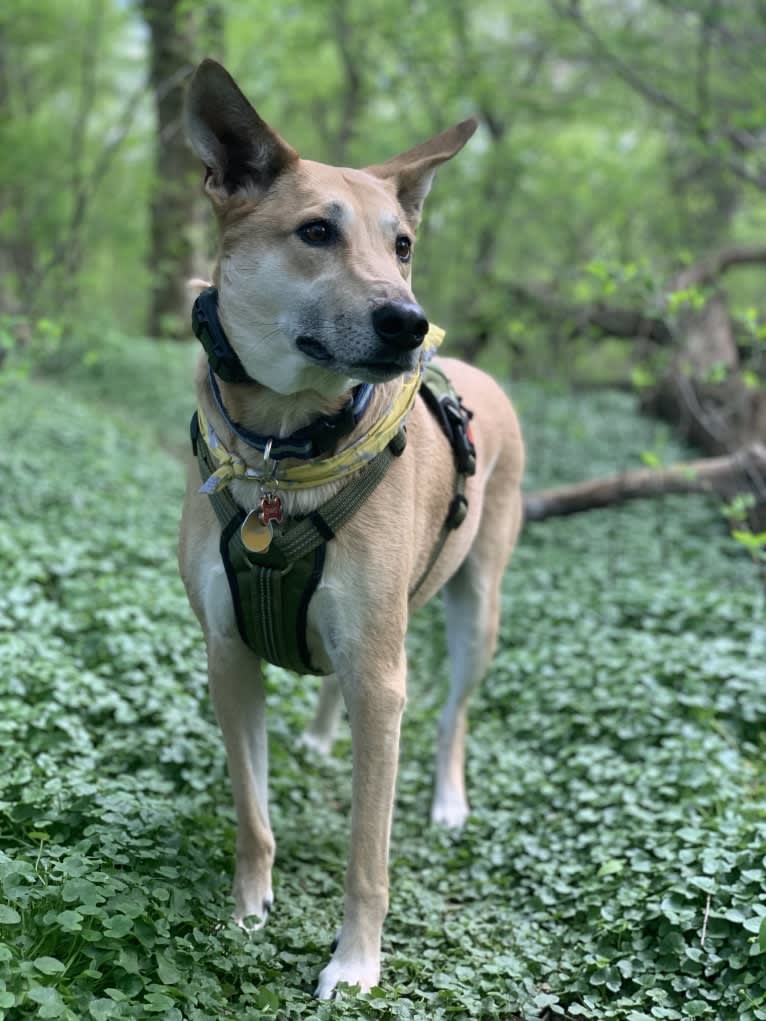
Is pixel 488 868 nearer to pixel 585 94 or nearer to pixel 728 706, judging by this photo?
pixel 728 706

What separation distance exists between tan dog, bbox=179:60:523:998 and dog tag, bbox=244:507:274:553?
0.07 meters

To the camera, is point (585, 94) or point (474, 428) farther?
point (585, 94)

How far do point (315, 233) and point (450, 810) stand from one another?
285 cm

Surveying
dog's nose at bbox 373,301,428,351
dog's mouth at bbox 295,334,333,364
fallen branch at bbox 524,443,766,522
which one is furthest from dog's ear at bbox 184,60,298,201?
fallen branch at bbox 524,443,766,522

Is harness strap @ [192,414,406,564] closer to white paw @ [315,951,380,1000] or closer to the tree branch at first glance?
white paw @ [315,951,380,1000]

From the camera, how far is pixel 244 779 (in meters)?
3.55

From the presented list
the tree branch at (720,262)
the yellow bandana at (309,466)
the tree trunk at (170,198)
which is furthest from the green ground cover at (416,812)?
the tree trunk at (170,198)

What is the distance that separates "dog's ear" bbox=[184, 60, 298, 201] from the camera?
298 cm

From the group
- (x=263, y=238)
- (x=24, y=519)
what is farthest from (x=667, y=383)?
(x=263, y=238)

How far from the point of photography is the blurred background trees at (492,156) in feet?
32.6

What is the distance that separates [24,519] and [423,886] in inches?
157

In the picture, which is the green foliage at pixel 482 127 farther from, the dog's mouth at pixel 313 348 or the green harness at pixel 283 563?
the dog's mouth at pixel 313 348

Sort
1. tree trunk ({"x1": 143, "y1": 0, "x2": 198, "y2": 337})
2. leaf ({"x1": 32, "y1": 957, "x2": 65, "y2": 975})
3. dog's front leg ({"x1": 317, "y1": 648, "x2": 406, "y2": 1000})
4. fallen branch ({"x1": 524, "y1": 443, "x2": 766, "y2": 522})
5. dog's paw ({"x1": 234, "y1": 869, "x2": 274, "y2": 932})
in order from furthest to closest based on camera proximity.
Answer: tree trunk ({"x1": 143, "y1": 0, "x2": 198, "y2": 337}), fallen branch ({"x1": 524, "y1": 443, "x2": 766, "y2": 522}), dog's paw ({"x1": 234, "y1": 869, "x2": 274, "y2": 932}), dog's front leg ({"x1": 317, "y1": 648, "x2": 406, "y2": 1000}), leaf ({"x1": 32, "y1": 957, "x2": 65, "y2": 975})

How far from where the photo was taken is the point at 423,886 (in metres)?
4.13
